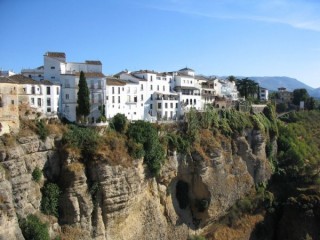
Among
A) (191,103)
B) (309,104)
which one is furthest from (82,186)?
(309,104)

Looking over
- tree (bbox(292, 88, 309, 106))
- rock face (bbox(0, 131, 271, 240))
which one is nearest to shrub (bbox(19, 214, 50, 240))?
rock face (bbox(0, 131, 271, 240))

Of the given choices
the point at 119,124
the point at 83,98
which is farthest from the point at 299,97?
the point at 83,98

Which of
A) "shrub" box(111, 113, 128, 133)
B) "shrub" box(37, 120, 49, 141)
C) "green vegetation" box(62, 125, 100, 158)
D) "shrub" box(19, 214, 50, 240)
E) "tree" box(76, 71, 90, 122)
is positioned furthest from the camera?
"shrub" box(111, 113, 128, 133)

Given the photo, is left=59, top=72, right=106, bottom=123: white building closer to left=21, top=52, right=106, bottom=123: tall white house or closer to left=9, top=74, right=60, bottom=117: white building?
left=21, top=52, right=106, bottom=123: tall white house

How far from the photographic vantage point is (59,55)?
35219mm

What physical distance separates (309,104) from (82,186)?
50.9 metres

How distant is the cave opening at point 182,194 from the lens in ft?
121

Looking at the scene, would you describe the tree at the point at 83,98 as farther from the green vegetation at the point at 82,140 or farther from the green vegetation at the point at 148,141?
the green vegetation at the point at 148,141

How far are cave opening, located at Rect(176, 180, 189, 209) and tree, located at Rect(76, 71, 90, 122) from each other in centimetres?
1087

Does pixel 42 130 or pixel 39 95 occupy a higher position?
pixel 39 95

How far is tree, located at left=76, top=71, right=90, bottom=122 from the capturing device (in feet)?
105

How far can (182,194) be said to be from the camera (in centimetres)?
3719

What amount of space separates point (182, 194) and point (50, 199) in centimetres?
1349

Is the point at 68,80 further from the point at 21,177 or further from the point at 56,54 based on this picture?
the point at 21,177
